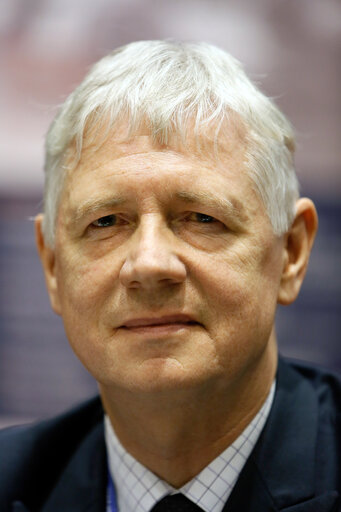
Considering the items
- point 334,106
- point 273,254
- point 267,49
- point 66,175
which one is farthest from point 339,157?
point 66,175

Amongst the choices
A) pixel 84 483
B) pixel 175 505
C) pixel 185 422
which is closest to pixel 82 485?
pixel 84 483

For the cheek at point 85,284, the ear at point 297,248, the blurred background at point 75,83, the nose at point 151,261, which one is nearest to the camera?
the nose at point 151,261

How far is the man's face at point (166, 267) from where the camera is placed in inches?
58.1

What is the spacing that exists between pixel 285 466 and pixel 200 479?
0.69ft

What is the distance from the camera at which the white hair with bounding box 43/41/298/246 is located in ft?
5.18

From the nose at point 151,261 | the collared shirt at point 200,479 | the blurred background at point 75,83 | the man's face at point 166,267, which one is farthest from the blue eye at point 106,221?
the blurred background at point 75,83

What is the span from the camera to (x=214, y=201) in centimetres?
154

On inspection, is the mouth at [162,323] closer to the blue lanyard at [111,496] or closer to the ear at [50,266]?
the ear at [50,266]

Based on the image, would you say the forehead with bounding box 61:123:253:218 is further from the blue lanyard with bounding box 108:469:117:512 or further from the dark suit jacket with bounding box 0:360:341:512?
the blue lanyard with bounding box 108:469:117:512

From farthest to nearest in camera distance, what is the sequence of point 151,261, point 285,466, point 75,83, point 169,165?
1. point 75,83
2. point 285,466
3. point 169,165
4. point 151,261

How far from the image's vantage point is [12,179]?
2582 mm

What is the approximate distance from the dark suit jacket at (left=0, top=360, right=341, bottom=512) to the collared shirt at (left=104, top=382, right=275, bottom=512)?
3cm

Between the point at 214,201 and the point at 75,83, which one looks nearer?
the point at 214,201

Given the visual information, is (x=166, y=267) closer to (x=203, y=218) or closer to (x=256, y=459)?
(x=203, y=218)
